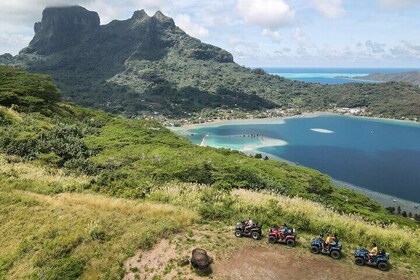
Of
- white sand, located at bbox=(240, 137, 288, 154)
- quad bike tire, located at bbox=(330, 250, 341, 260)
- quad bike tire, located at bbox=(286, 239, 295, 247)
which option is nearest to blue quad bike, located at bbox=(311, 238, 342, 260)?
quad bike tire, located at bbox=(330, 250, 341, 260)

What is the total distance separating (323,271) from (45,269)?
42.7 ft

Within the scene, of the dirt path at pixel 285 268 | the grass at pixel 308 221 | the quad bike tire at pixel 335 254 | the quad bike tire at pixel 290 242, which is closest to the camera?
the dirt path at pixel 285 268

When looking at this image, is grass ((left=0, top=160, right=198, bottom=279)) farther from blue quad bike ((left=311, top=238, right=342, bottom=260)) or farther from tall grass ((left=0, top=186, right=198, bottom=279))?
blue quad bike ((left=311, top=238, right=342, bottom=260))

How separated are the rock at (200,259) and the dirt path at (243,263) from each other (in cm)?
32

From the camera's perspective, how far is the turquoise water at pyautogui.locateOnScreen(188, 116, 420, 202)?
363 feet

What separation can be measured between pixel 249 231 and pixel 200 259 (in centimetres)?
389


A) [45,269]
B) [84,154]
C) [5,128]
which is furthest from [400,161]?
[45,269]

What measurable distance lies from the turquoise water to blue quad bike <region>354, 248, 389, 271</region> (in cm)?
9121

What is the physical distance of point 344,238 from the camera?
19984 mm

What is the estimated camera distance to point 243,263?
53.9 feet

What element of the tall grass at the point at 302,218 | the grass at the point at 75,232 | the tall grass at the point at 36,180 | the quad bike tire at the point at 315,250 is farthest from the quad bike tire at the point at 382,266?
the tall grass at the point at 36,180

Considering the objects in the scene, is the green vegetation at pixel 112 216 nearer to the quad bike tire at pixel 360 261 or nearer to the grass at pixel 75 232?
the grass at pixel 75 232

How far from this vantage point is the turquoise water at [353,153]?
110788 millimetres

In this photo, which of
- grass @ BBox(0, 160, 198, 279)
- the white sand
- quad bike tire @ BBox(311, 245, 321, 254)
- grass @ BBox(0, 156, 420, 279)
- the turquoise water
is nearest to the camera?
grass @ BBox(0, 160, 198, 279)
